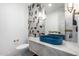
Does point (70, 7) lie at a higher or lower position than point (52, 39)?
higher

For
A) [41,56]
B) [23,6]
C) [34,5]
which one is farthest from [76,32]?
[23,6]

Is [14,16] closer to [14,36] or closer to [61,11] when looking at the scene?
[14,36]

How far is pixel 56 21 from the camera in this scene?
142cm

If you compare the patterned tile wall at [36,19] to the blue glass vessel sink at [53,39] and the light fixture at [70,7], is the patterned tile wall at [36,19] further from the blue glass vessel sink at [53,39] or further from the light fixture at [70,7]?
the light fixture at [70,7]

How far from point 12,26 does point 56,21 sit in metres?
0.58

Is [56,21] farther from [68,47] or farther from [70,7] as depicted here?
[68,47]

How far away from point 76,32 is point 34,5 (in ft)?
2.05

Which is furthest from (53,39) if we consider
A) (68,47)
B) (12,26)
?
(12,26)

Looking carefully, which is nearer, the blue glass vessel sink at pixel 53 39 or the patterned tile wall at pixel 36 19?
the blue glass vessel sink at pixel 53 39

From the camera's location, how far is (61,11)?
1390mm

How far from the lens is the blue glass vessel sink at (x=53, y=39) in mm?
1320

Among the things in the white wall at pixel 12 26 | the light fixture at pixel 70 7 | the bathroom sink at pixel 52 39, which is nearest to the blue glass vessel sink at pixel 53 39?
the bathroom sink at pixel 52 39

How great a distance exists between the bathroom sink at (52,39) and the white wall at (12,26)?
24 centimetres

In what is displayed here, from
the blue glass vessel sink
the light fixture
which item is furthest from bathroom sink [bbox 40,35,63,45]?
the light fixture
